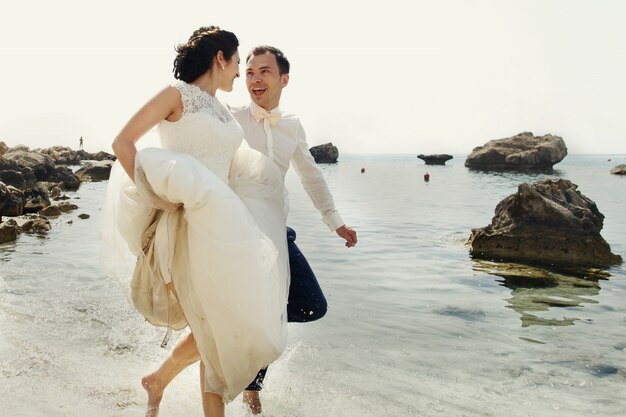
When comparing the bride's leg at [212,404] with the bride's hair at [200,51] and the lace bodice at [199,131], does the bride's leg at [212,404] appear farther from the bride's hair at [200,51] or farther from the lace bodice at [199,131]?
the bride's hair at [200,51]

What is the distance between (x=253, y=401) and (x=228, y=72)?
2.24 m

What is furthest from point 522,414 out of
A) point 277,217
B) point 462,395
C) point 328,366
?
point 277,217

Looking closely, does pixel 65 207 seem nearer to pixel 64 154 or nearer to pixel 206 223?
pixel 206 223

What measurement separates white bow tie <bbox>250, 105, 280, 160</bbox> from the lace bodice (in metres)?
0.70

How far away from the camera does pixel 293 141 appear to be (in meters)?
4.17

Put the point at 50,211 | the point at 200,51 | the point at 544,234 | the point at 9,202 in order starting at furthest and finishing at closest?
the point at 50,211 → the point at 9,202 → the point at 544,234 → the point at 200,51

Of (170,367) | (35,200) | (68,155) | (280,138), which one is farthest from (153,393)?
(68,155)

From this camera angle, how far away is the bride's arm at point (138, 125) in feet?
10.0

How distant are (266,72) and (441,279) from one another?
6235mm

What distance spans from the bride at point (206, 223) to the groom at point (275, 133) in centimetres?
47

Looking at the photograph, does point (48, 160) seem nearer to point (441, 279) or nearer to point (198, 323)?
point (441, 279)

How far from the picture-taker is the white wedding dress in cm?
299

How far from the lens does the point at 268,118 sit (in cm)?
402

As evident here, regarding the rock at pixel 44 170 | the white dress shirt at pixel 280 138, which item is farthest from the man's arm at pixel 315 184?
the rock at pixel 44 170
